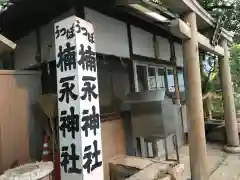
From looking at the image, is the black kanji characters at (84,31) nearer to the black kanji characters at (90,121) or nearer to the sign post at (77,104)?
the sign post at (77,104)

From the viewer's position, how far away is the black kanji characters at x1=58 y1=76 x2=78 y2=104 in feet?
9.61

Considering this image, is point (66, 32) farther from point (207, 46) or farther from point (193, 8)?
point (207, 46)

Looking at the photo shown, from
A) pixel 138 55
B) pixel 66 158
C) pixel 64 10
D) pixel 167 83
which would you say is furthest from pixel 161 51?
pixel 66 158

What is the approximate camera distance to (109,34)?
5.23m

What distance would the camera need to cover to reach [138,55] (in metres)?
6.38

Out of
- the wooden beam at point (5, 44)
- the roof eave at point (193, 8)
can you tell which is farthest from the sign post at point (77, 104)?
the roof eave at point (193, 8)

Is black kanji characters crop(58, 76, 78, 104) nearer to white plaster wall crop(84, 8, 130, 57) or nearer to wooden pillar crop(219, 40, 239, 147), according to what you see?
white plaster wall crop(84, 8, 130, 57)

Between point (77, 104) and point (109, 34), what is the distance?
2.81m

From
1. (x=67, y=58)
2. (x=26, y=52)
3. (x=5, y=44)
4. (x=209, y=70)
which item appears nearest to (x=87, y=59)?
(x=67, y=58)

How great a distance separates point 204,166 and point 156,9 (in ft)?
10.7

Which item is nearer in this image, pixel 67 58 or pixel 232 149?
pixel 67 58

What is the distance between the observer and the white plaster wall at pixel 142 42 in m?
6.26

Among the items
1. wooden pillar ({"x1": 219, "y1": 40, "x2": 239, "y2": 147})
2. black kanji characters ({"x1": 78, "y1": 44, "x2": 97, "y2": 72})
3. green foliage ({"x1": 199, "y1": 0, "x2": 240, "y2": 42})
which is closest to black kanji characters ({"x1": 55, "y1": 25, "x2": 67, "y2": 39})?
black kanji characters ({"x1": 78, "y1": 44, "x2": 97, "y2": 72})

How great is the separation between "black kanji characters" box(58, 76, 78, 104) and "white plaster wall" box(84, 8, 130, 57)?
1.86 meters
